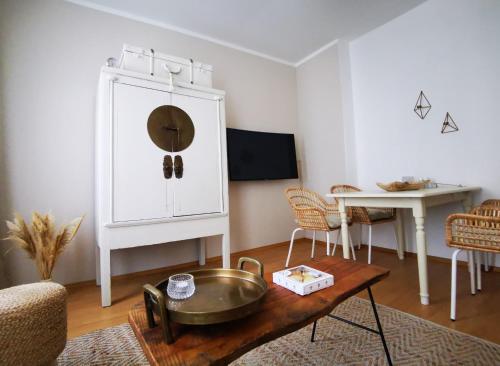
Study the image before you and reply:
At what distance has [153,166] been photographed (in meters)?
A: 2.12

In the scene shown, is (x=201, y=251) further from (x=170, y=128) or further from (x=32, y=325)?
(x=32, y=325)

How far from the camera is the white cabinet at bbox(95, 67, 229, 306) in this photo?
1.95 meters

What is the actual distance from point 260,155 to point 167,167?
4.95 feet

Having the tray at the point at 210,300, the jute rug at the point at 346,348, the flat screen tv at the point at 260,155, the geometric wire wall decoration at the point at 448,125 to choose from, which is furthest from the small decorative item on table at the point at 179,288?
the geometric wire wall decoration at the point at 448,125

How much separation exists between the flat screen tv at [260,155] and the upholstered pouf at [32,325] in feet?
7.28

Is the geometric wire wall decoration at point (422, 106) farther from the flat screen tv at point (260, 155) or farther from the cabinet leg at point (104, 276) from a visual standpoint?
the cabinet leg at point (104, 276)

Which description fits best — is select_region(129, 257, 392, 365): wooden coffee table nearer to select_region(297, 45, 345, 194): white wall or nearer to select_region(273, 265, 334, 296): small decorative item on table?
select_region(273, 265, 334, 296): small decorative item on table

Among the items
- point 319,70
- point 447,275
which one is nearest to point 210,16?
point 319,70

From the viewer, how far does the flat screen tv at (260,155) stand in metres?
3.16

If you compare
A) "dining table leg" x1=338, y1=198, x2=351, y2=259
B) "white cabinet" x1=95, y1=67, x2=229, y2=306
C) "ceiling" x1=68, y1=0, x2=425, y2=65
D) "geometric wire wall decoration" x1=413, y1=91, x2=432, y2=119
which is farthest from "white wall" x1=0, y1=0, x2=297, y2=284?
"geometric wire wall decoration" x1=413, y1=91, x2=432, y2=119

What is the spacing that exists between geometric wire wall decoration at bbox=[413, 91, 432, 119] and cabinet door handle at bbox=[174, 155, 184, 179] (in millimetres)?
2617

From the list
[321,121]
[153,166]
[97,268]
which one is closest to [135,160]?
[153,166]

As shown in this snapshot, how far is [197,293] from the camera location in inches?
35.3

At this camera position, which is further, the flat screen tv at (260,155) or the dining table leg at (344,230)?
the flat screen tv at (260,155)
